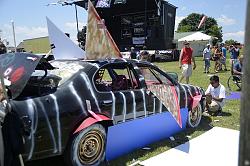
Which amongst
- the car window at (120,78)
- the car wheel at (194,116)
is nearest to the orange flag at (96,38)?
the car window at (120,78)

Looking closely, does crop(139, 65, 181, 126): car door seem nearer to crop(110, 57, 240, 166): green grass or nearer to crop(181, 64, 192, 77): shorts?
crop(110, 57, 240, 166): green grass

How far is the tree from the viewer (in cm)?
8132

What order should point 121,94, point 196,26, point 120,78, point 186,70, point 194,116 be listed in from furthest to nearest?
point 196,26 → point 186,70 → point 194,116 → point 120,78 → point 121,94

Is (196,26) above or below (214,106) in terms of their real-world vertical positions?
above

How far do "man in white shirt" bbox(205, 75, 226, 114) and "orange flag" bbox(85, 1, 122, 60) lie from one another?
132 inches

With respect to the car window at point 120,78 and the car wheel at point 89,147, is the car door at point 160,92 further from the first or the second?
the car wheel at point 89,147

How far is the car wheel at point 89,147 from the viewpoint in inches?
165

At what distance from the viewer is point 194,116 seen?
6719mm

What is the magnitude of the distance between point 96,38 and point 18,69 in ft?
5.39

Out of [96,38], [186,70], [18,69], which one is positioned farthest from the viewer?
[186,70]

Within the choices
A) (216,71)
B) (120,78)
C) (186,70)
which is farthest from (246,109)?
(216,71)

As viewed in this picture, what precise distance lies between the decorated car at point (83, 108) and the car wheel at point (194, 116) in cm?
52

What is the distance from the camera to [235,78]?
37.0 feet

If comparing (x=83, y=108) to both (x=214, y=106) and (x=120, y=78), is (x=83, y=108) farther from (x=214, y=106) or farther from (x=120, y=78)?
(x=214, y=106)
